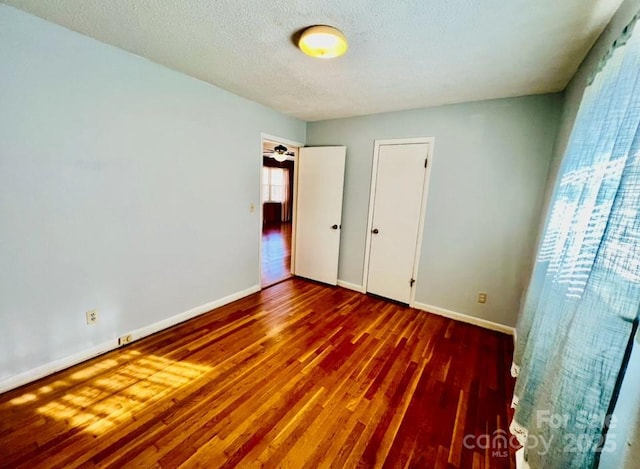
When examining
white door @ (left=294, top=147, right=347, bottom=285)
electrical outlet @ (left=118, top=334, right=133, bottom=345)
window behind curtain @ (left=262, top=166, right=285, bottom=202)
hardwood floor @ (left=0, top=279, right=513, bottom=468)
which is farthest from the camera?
window behind curtain @ (left=262, top=166, right=285, bottom=202)

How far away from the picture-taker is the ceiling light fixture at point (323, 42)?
5.22ft

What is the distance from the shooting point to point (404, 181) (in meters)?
3.21

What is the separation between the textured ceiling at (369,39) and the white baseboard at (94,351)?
7.67 ft

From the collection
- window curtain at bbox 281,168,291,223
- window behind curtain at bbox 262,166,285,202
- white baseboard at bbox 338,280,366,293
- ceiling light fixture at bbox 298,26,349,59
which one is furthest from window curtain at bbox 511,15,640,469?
window curtain at bbox 281,168,291,223

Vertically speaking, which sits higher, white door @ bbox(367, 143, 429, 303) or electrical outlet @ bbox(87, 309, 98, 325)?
white door @ bbox(367, 143, 429, 303)

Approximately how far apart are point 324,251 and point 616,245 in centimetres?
321

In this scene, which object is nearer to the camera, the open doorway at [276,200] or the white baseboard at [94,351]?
the white baseboard at [94,351]

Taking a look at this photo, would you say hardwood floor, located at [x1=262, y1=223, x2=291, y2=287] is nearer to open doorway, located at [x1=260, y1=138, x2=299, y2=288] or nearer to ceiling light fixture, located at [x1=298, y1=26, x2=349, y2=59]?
open doorway, located at [x1=260, y1=138, x2=299, y2=288]

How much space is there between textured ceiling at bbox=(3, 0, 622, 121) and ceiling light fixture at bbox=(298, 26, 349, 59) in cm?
4

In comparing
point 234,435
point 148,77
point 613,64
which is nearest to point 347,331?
point 234,435

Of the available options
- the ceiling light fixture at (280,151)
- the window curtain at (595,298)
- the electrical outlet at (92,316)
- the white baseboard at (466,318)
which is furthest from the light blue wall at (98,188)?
the window curtain at (595,298)

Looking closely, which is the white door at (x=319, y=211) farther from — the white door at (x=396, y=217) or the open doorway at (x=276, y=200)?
the open doorway at (x=276, y=200)

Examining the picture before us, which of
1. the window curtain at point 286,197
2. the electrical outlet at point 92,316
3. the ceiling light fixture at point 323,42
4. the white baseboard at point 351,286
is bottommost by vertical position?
the white baseboard at point 351,286

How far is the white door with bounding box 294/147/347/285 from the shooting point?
146 inches
